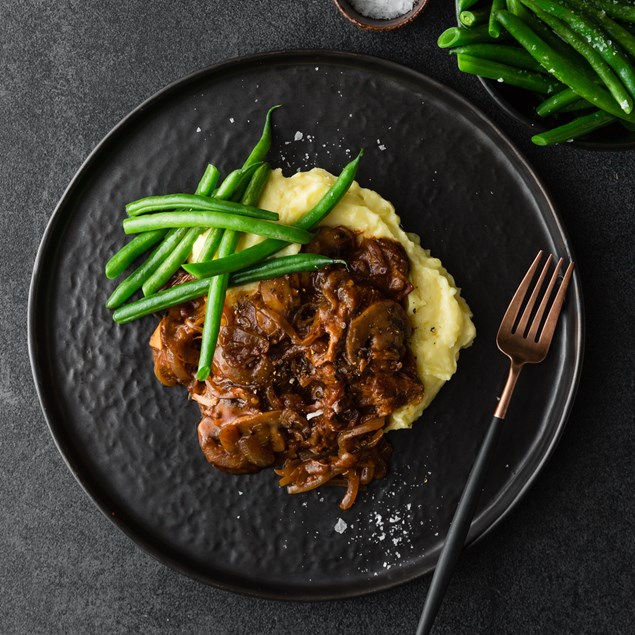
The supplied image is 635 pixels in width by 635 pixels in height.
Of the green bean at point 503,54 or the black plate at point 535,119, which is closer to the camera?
the green bean at point 503,54

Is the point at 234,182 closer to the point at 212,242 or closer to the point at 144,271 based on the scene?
the point at 212,242

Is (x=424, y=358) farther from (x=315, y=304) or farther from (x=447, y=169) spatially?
(x=447, y=169)

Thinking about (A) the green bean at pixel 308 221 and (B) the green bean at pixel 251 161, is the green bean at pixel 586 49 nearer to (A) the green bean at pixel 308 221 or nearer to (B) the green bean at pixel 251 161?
(A) the green bean at pixel 308 221

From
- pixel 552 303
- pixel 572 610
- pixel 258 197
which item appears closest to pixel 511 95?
pixel 552 303

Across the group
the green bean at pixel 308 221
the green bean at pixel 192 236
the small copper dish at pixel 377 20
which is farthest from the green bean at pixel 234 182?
the small copper dish at pixel 377 20

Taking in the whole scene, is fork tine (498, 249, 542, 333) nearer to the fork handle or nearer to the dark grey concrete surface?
the dark grey concrete surface

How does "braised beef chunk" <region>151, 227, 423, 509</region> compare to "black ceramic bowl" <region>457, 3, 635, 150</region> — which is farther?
"braised beef chunk" <region>151, 227, 423, 509</region>

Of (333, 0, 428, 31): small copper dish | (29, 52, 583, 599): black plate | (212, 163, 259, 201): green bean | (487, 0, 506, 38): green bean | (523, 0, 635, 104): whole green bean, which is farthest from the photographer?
(29, 52, 583, 599): black plate

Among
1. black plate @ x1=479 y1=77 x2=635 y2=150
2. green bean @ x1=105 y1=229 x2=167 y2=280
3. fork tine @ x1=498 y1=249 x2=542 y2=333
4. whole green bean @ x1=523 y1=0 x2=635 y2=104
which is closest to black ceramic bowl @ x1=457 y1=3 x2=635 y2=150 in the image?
black plate @ x1=479 y1=77 x2=635 y2=150
